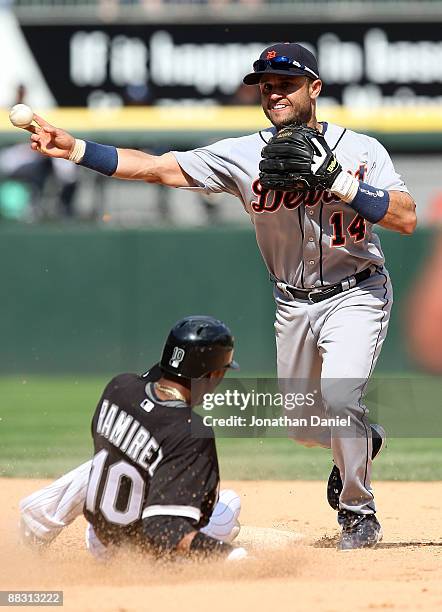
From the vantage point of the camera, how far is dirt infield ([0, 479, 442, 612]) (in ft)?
12.7

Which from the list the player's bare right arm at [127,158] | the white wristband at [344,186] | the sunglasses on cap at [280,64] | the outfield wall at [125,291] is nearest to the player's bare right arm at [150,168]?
the player's bare right arm at [127,158]

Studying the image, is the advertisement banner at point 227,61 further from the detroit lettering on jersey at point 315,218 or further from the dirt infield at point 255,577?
the dirt infield at point 255,577

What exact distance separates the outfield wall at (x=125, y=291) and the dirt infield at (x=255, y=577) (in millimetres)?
6113

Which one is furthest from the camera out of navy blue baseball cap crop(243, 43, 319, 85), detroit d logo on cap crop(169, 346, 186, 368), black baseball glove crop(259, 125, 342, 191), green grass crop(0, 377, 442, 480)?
green grass crop(0, 377, 442, 480)

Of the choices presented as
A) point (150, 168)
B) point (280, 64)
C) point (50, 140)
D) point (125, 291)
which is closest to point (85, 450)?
point (150, 168)

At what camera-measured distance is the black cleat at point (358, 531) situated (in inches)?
198

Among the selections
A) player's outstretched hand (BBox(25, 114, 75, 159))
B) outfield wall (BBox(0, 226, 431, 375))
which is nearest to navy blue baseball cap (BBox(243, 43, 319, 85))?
player's outstretched hand (BBox(25, 114, 75, 159))

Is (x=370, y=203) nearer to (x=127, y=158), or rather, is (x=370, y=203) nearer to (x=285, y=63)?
(x=285, y=63)

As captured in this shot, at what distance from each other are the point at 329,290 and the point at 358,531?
1.01 metres

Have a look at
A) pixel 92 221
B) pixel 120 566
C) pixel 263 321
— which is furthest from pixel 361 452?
pixel 92 221

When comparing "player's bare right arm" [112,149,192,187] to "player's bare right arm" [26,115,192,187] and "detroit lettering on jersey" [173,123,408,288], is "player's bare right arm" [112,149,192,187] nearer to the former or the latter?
"player's bare right arm" [26,115,192,187]

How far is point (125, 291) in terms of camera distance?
1169 cm

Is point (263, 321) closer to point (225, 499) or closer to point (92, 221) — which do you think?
point (92, 221)

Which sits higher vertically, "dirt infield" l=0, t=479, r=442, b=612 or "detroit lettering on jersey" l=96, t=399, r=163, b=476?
"detroit lettering on jersey" l=96, t=399, r=163, b=476
